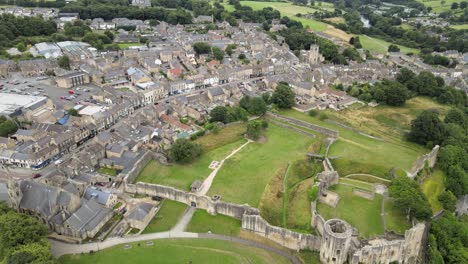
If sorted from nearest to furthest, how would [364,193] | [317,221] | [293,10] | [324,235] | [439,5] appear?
[324,235] < [317,221] < [364,193] < [293,10] < [439,5]

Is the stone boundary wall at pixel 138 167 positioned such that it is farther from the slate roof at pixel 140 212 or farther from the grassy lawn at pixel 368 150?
the grassy lawn at pixel 368 150

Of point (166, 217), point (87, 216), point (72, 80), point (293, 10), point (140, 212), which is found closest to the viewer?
point (87, 216)

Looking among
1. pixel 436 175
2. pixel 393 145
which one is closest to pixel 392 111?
pixel 393 145

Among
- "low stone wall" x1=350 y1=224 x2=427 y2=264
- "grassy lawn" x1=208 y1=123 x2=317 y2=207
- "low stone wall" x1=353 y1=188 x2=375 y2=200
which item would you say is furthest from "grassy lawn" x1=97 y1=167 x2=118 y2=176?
"low stone wall" x1=350 y1=224 x2=427 y2=264

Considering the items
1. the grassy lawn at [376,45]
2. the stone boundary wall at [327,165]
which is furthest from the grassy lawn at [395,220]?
the grassy lawn at [376,45]

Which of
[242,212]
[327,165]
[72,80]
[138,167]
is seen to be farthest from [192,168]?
[72,80]

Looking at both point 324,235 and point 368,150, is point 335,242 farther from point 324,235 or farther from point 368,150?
point 368,150
